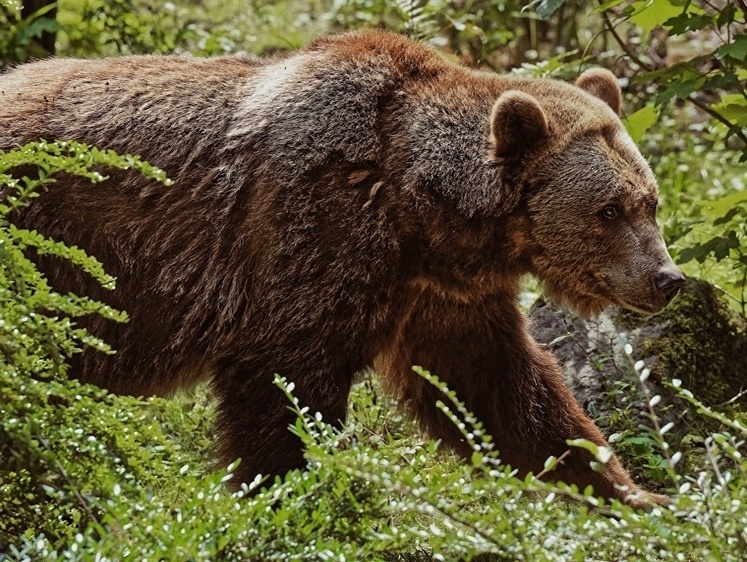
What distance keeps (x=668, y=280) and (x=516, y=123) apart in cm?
109

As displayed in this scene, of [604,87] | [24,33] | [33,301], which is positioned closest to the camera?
[33,301]

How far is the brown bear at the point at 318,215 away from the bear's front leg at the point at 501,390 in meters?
0.12

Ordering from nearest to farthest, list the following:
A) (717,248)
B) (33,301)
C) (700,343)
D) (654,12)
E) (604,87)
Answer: (33,301), (604,87), (654,12), (717,248), (700,343)

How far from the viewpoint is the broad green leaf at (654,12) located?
6594 millimetres

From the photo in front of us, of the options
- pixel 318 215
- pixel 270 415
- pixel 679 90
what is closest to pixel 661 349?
pixel 679 90

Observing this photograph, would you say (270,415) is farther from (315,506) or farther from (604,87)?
(604,87)

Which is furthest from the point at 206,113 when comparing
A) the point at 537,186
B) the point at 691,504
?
the point at 691,504

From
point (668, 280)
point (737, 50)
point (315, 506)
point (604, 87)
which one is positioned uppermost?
point (737, 50)

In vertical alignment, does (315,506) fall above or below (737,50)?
below

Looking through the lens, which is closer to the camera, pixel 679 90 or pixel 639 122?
pixel 679 90

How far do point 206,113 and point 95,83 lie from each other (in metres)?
0.66

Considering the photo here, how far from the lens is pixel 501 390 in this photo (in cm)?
622

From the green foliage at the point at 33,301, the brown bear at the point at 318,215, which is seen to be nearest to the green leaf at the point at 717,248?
the brown bear at the point at 318,215

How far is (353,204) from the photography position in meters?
5.50
